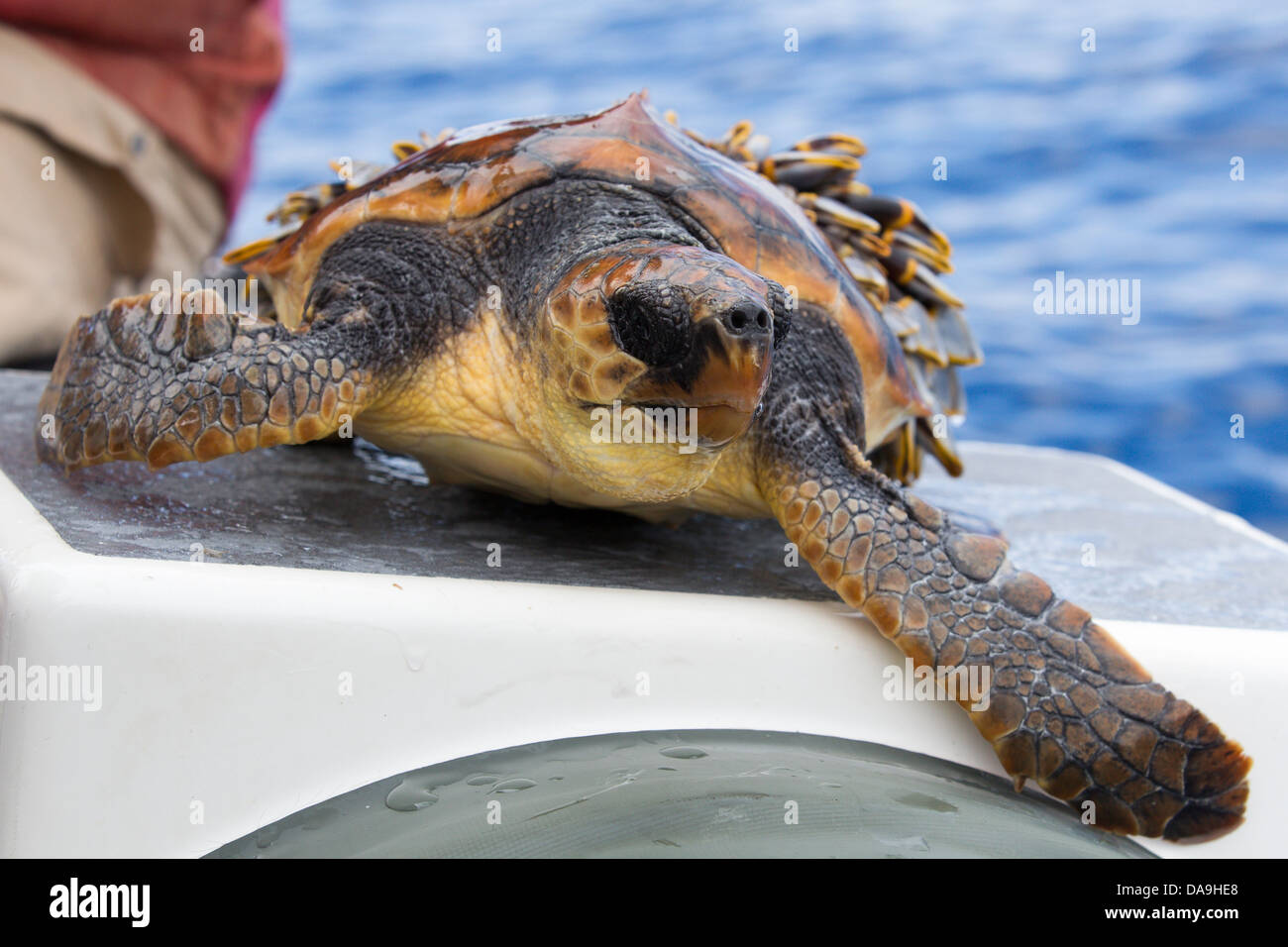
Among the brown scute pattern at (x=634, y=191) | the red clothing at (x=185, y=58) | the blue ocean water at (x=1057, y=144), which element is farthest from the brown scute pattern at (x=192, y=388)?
the blue ocean water at (x=1057, y=144)

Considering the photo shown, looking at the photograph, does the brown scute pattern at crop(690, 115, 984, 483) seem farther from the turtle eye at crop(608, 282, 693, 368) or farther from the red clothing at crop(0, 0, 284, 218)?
the red clothing at crop(0, 0, 284, 218)

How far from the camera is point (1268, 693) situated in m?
0.90

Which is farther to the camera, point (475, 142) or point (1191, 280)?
point (1191, 280)

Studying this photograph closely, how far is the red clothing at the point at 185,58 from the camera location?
2043mm

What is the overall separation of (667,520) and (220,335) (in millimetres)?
497

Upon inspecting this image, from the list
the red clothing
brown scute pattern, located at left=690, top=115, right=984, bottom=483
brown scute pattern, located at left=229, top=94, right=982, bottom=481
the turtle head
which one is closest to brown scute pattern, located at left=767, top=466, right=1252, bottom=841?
the turtle head

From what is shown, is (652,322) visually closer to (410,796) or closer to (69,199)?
(410,796)

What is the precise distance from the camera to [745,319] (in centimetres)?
82

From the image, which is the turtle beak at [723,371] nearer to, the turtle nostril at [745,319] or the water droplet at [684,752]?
the turtle nostril at [745,319]

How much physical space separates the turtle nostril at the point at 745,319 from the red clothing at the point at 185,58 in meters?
1.79

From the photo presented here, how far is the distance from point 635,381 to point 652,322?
0.20 ft

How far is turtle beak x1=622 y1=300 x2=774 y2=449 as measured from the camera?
820 millimetres
